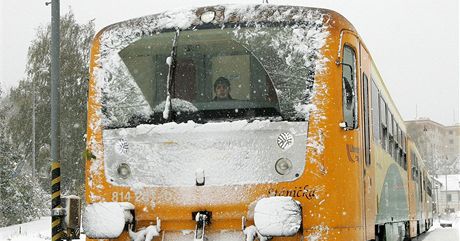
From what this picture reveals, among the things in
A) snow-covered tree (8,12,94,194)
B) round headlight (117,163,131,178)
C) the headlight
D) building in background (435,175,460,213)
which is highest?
snow-covered tree (8,12,94,194)

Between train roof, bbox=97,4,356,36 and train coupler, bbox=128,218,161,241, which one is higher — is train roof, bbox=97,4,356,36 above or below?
above

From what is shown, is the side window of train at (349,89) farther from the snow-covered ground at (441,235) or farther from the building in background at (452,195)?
the building in background at (452,195)

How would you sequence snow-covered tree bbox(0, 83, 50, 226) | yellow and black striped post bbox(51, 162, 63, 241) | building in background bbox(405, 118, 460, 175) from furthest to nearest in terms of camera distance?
building in background bbox(405, 118, 460, 175)
snow-covered tree bbox(0, 83, 50, 226)
yellow and black striped post bbox(51, 162, 63, 241)

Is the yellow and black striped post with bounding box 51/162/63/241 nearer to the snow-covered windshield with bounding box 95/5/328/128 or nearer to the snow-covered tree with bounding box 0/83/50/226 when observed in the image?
the snow-covered windshield with bounding box 95/5/328/128

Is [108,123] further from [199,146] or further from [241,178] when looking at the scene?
[241,178]

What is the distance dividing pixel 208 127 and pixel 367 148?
79.7 inches

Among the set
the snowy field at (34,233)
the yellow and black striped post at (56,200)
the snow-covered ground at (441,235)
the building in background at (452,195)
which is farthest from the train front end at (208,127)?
the building in background at (452,195)

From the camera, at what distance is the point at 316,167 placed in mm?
6465

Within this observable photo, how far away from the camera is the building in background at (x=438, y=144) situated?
99812 mm

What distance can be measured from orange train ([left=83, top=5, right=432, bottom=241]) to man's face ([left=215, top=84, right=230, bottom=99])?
0.02m

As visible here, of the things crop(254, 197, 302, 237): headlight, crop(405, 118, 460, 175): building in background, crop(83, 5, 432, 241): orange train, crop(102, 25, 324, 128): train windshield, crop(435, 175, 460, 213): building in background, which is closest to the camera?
crop(254, 197, 302, 237): headlight

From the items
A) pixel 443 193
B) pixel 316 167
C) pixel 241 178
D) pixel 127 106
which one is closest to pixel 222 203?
pixel 241 178

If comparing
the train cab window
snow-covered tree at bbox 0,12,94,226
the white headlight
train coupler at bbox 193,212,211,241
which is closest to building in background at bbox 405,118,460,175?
snow-covered tree at bbox 0,12,94,226

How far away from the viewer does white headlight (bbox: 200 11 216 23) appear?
280 inches
